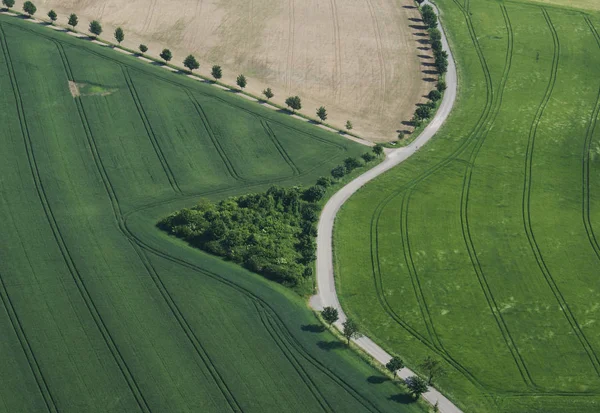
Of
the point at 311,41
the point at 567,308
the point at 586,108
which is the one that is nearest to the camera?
the point at 567,308

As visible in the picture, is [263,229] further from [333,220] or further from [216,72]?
[216,72]

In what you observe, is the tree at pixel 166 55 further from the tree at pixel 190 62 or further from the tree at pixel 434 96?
the tree at pixel 434 96

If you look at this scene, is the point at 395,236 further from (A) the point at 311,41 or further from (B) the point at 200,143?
(A) the point at 311,41

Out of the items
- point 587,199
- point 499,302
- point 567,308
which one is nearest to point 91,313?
point 499,302

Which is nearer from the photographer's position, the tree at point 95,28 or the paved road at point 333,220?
the paved road at point 333,220

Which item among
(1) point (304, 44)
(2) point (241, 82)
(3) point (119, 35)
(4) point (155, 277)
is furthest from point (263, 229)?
(3) point (119, 35)

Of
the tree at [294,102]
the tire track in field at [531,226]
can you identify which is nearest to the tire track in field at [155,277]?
the tree at [294,102]
